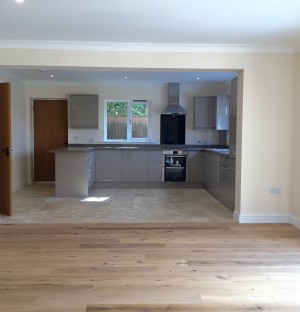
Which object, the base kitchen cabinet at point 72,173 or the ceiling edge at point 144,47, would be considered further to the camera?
the base kitchen cabinet at point 72,173

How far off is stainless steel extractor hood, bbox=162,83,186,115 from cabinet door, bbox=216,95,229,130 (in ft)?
2.65

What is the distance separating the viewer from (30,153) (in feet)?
24.7

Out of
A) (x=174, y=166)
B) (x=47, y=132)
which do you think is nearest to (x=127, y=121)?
(x=174, y=166)

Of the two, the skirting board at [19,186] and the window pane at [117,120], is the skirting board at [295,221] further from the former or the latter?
the skirting board at [19,186]

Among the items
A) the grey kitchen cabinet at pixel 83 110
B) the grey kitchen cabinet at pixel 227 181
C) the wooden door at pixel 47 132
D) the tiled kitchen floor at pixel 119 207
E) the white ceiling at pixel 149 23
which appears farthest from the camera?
the wooden door at pixel 47 132

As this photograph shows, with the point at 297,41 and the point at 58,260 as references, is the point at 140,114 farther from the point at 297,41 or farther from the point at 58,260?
the point at 58,260

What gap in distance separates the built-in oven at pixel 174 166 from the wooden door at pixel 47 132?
8.31 ft

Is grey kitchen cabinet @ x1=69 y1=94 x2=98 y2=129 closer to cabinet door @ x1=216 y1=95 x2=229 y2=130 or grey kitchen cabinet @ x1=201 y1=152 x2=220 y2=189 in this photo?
grey kitchen cabinet @ x1=201 y1=152 x2=220 y2=189

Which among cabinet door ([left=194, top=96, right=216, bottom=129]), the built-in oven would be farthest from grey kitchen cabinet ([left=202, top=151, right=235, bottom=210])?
cabinet door ([left=194, top=96, right=216, bottom=129])

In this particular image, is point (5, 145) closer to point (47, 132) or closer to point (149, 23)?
point (149, 23)

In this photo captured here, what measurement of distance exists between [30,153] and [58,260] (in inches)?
200

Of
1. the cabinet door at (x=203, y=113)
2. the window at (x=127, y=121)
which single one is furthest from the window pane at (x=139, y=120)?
the cabinet door at (x=203, y=113)

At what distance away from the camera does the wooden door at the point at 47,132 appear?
24.7ft

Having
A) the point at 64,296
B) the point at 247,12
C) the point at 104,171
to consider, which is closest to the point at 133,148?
the point at 104,171
